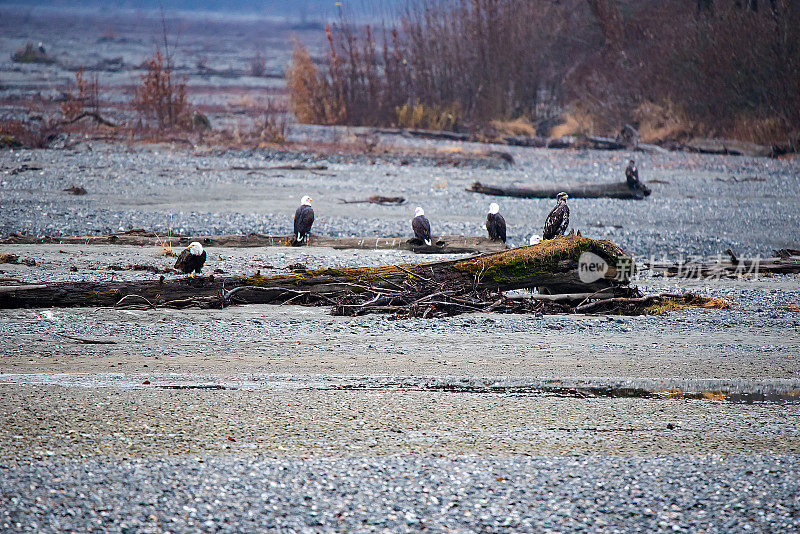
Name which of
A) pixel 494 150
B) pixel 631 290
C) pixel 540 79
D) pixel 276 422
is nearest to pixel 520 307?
pixel 631 290

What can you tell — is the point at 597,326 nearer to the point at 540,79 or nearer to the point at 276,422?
the point at 276,422

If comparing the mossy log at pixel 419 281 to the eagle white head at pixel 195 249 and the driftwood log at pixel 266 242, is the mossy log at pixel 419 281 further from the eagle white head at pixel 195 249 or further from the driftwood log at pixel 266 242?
the driftwood log at pixel 266 242

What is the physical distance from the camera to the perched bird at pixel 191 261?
9.05 m

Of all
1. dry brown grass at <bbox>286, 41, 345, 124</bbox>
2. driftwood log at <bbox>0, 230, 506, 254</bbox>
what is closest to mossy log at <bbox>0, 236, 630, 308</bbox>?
driftwood log at <bbox>0, 230, 506, 254</bbox>

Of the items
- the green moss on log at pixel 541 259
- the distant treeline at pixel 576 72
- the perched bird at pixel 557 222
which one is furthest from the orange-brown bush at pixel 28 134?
the green moss on log at pixel 541 259

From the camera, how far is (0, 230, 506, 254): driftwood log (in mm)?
10852

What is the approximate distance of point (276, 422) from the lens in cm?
500

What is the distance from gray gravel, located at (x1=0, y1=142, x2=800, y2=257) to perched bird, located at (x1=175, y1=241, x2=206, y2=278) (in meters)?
3.21

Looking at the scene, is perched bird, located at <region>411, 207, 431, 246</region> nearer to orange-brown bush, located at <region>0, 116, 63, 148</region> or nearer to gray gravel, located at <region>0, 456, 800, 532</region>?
gray gravel, located at <region>0, 456, 800, 532</region>

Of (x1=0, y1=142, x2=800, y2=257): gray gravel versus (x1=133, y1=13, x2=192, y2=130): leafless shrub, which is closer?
(x1=0, y1=142, x2=800, y2=257): gray gravel

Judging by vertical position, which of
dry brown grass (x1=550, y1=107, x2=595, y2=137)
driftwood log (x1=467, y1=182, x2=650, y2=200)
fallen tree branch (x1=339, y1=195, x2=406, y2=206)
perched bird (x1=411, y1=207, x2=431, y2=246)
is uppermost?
dry brown grass (x1=550, y1=107, x2=595, y2=137)

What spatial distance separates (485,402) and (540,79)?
88.0ft

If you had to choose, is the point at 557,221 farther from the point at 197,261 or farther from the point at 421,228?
the point at 197,261

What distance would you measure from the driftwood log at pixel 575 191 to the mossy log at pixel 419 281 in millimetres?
8609
